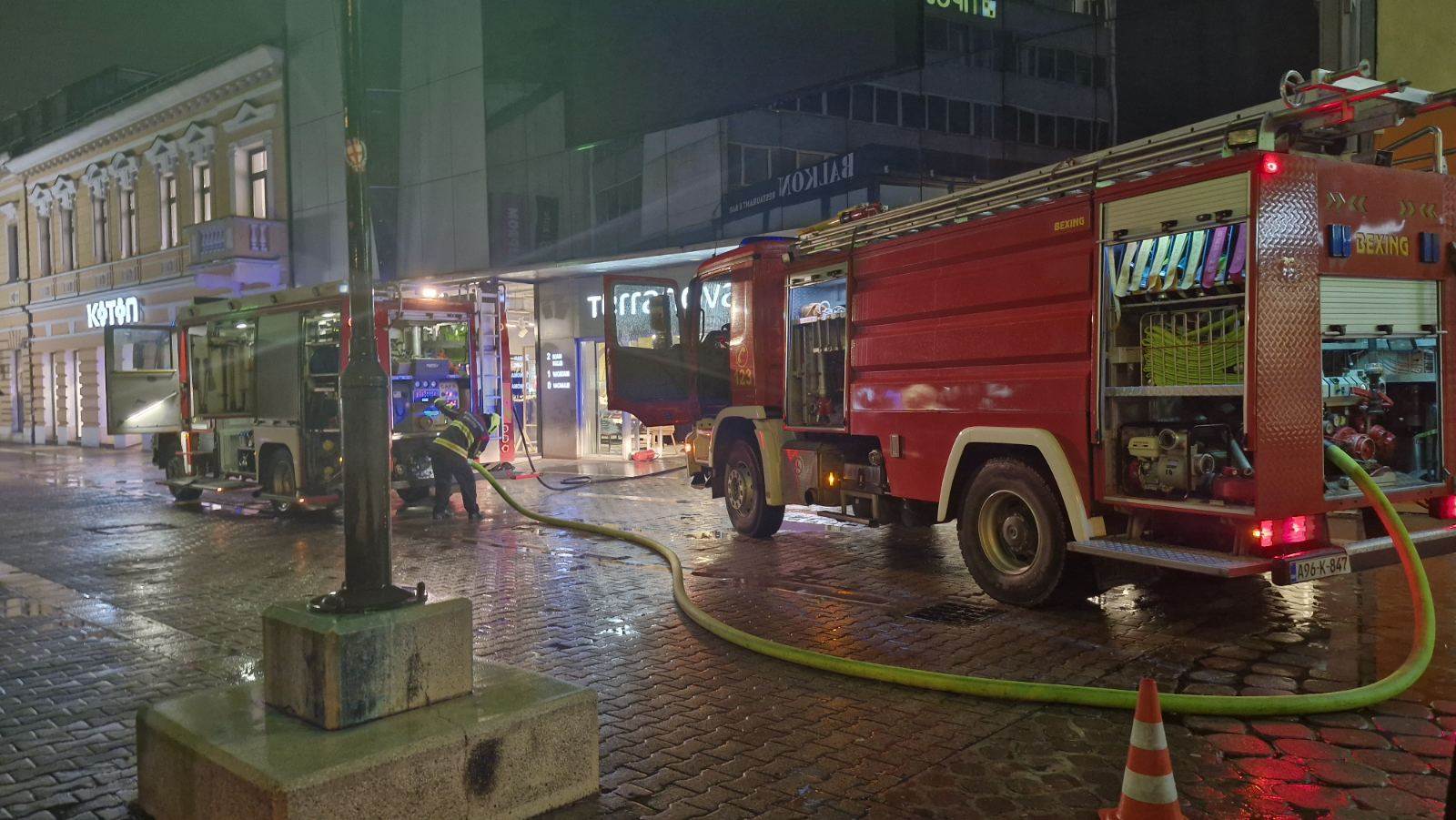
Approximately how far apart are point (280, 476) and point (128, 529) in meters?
1.89

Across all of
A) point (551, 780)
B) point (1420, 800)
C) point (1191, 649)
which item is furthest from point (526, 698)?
point (1191, 649)

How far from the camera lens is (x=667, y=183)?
2181 cm

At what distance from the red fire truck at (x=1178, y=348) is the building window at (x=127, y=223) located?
3153 centimetres

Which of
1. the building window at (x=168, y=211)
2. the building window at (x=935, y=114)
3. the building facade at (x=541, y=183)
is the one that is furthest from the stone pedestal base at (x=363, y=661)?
the building window at (x=935, y=114)

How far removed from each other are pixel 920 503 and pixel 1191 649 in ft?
9.50

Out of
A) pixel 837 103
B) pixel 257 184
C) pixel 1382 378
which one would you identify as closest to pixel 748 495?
pixel 1382 378

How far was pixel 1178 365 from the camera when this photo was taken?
6102 millimetres

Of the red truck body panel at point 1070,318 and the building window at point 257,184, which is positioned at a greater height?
the building window at point 257,184

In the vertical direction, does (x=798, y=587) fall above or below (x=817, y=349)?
below

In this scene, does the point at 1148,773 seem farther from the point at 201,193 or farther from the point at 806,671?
the point at 201,193

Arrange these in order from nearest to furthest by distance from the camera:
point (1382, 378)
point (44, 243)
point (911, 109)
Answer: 1. point (1382, 378)
2. point (911, 109)
3. point (44, 243)

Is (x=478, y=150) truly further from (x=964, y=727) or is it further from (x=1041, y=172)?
(x=964, y=727)

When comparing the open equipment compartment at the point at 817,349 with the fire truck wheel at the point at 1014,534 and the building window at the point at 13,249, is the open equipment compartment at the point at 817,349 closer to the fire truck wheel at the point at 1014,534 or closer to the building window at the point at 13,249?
the fire truck wheel at the point at 1014,534

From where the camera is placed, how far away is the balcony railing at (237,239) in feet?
87.1
